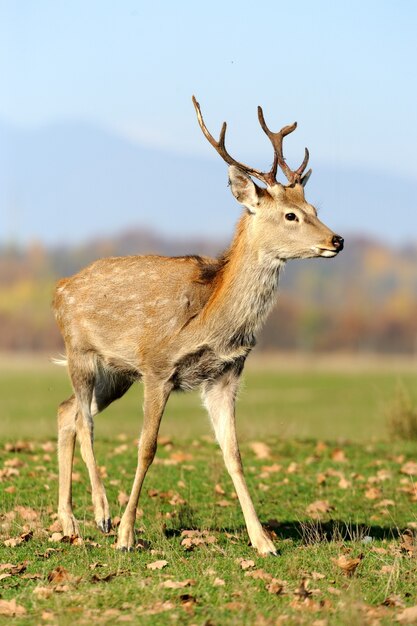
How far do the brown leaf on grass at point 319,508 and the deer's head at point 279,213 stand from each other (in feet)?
9.90

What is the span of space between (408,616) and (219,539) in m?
2.64

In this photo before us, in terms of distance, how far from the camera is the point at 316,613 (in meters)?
6.64

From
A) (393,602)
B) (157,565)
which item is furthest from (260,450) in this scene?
(393,602)

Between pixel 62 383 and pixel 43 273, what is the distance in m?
68.9

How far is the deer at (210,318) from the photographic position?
8.88 m

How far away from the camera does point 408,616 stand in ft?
21.4

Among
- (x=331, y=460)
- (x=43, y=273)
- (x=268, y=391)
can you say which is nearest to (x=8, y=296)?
(x=43, y=273)

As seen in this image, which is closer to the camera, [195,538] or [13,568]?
[13,568]

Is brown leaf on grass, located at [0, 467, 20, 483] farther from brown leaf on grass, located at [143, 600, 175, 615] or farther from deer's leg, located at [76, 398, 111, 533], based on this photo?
brown leaf on grass, located at [143, 600, 175, 615]

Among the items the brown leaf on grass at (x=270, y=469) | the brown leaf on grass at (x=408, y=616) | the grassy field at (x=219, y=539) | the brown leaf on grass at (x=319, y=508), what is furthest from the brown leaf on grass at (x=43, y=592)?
the brown leaf on grass at (x=270, y=469)

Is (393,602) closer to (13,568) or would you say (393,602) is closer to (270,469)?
(13,568)

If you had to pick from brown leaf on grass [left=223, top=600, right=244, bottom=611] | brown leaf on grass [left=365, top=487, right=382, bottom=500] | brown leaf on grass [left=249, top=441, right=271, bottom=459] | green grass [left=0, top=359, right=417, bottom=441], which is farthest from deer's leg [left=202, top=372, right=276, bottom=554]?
green grass [left=0, top=359, right=417, bottom=441]

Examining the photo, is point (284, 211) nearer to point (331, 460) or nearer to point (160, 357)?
point (160, 357)

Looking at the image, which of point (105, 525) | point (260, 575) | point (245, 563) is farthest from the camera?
point (105, 525)
